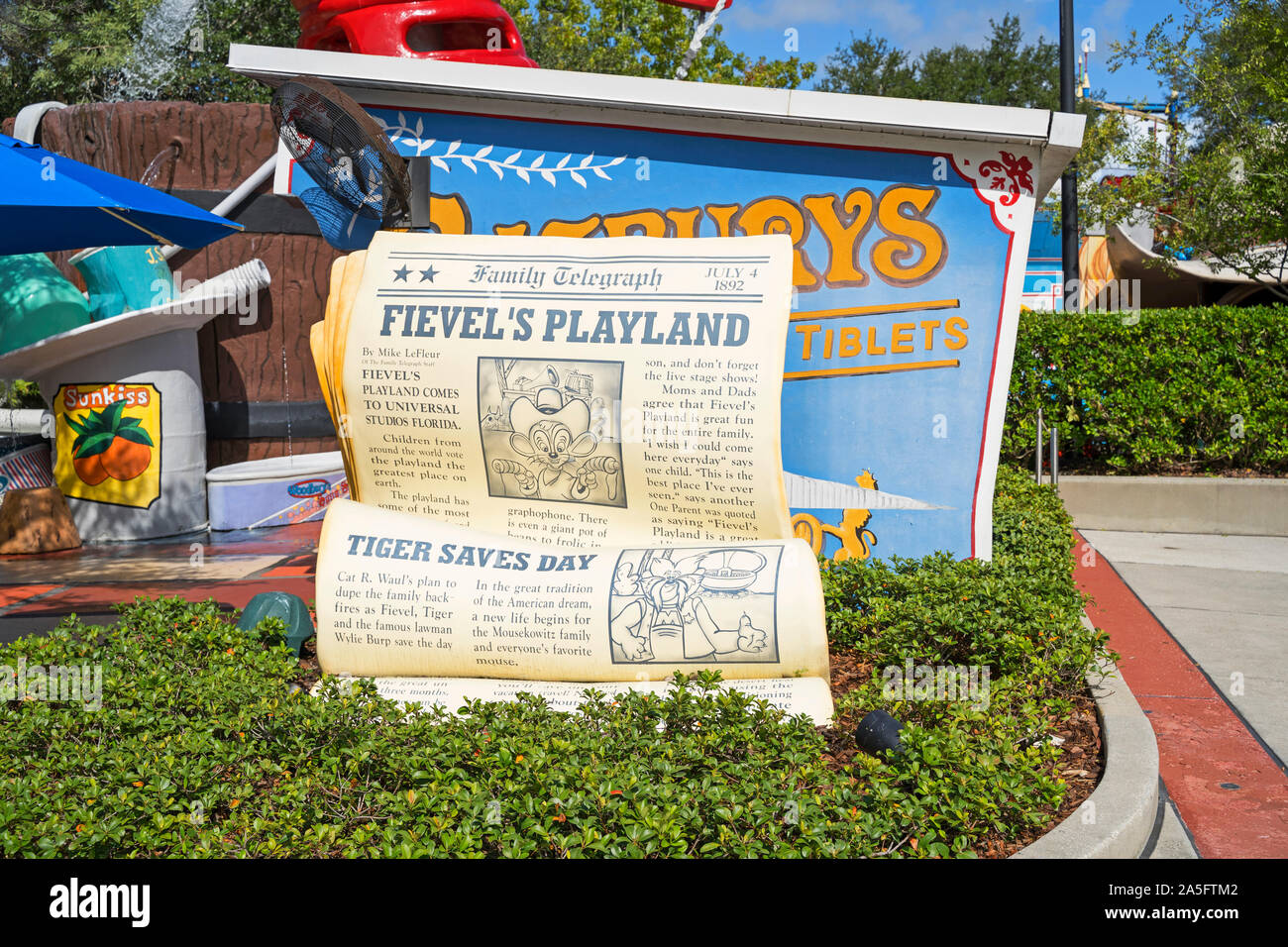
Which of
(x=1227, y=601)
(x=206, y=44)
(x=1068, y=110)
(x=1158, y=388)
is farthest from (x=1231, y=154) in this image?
(x=206, y=44)

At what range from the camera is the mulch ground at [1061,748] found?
320 cm

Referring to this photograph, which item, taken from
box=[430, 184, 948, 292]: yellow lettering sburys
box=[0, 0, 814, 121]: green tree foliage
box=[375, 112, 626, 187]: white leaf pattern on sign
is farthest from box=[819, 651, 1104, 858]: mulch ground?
box=[0, 0, 814, 121]: green tree foliage

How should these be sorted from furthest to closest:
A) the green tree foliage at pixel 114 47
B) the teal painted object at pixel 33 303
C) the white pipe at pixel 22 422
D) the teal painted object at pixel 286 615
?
1. the green tree foliage at pixel 114 47
2. the white pipe at pixel 22 422
3. the teal painted object at pixel 33 303
4. the teal painted object at pixel 286 615

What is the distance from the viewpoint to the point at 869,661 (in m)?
4.84

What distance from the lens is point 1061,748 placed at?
157 inches

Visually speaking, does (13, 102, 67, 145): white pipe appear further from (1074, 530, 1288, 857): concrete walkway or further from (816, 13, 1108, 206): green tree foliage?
(816, 13, 1108, 206): green tree foliage

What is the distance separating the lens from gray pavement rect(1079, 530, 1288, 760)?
17.1ft

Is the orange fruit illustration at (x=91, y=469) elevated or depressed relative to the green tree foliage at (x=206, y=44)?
depressed

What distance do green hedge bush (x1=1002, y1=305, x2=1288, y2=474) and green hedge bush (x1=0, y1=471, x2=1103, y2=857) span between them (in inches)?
265

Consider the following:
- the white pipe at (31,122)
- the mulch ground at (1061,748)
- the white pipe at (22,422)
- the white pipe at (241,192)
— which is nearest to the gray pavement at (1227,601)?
the mulch ground at (1061,748)

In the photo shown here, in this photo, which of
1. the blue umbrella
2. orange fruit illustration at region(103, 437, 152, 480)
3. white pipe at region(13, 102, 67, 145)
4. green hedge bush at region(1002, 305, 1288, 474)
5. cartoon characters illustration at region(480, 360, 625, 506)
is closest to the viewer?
cartoon characters illustration at region(480, 360, 625, 506)

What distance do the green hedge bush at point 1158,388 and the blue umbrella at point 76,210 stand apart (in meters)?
8.02

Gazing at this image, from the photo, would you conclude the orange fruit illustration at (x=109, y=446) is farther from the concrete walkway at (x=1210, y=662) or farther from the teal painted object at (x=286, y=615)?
the concrete walkway at (x=1210, y=662)
